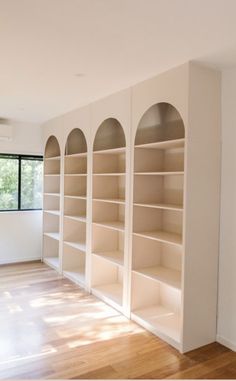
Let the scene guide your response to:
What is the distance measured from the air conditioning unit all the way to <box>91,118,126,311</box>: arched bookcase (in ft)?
6.19

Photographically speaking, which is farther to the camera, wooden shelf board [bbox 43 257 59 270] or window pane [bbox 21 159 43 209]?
window pane [bbox 21 159 43 209]

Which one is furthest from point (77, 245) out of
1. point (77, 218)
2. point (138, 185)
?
point (138, 185)

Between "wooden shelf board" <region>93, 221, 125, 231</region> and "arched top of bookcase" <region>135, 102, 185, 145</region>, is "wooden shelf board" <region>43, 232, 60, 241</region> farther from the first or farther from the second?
"arched top of bookcase" <region>135, 102, 185, 145</region>

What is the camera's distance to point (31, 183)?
19.2ft

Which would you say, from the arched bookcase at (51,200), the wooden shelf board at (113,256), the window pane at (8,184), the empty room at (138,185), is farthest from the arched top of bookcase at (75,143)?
the wooden shelf board at (113,256)

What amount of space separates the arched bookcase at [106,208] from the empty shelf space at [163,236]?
747 millimetres

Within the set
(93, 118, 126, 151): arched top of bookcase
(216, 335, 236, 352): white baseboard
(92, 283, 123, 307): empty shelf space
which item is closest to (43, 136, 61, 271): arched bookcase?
(93, 118, 126, 151): arched top of bookcase

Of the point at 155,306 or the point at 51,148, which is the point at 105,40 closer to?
the point at 155,306

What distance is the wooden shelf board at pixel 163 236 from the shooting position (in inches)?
120

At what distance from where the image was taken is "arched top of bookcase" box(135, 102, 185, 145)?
139 inches

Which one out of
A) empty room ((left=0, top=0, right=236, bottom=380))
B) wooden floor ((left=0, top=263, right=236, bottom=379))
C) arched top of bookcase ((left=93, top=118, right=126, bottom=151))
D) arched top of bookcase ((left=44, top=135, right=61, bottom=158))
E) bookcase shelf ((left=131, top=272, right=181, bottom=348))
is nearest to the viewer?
empty room ((left=0, top=0, right=236, bottom=380))

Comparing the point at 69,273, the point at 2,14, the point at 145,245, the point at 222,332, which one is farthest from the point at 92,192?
the point at 2,14

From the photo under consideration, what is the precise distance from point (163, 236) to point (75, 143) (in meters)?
2.50

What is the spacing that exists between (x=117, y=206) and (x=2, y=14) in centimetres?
291
